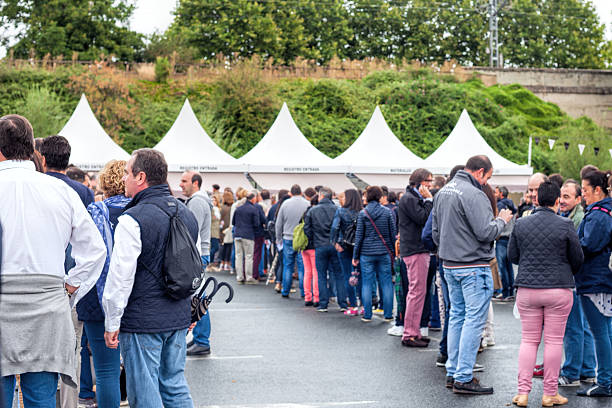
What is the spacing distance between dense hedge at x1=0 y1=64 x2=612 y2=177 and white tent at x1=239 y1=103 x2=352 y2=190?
1283cm

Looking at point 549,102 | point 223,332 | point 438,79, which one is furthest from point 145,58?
point 223,332

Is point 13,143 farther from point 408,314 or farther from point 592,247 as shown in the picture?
point 408,314

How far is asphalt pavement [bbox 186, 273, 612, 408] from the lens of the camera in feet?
23.0

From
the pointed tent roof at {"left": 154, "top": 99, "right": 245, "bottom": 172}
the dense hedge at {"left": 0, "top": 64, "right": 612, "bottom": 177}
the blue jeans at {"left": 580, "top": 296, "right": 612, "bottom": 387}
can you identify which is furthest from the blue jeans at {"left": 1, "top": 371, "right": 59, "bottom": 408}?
the dense hedge at {"left": 0, "top": 64, "right": 612, "bottom": 177}

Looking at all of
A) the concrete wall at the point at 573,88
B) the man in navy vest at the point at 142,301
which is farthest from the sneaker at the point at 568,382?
the concrete wall at the point at 573,88

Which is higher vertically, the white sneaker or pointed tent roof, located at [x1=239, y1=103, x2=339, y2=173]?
pointed tent roof, located at [x1=239, y1=103, x2=339, y2=173]

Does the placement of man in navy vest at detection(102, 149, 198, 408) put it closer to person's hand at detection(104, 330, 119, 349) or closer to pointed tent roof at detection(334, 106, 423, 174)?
person's hand at detection(104, 330, 119, 349)

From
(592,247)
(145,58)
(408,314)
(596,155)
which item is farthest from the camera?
(145,58)

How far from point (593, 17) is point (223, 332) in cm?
6482

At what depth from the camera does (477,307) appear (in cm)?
723

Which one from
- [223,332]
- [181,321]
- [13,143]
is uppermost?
[13,143]

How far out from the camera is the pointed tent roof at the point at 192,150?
2003 centimetres

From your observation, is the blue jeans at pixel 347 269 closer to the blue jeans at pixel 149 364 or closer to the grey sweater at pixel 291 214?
the grey sweater at pixel 291 214

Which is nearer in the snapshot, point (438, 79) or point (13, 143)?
point (13, 143)
